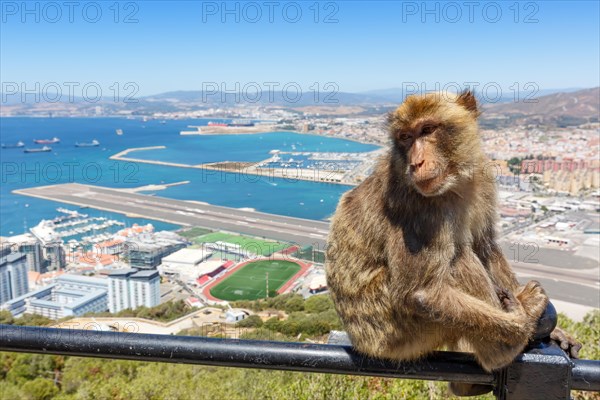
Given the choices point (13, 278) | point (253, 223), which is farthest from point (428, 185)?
point (253, 223)

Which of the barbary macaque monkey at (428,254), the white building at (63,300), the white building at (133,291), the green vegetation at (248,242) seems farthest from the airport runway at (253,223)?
the white building at (63,300)

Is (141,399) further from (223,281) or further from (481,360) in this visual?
(223,281)

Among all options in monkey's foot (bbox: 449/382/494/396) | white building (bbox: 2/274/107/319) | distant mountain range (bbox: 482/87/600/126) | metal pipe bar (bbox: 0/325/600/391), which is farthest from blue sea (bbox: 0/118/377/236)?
metal pipe bar (bbox: 0/325/600/391)

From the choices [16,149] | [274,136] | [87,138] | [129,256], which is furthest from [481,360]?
[87,138]

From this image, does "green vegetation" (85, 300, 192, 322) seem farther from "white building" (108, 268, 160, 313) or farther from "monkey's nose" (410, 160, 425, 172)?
"monkey's nose" (410, 160, 425, 172)

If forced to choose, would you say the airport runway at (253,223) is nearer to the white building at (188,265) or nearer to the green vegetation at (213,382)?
the green vegetation at (213,382)

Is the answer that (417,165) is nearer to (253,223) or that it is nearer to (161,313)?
(161,313)
